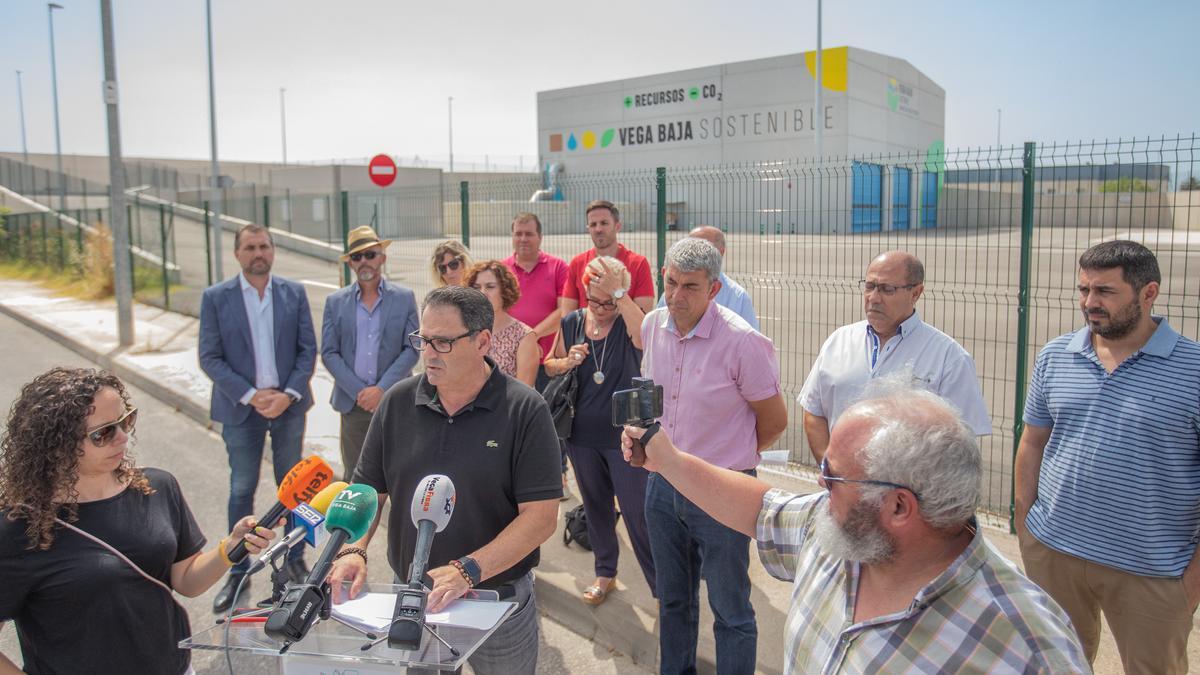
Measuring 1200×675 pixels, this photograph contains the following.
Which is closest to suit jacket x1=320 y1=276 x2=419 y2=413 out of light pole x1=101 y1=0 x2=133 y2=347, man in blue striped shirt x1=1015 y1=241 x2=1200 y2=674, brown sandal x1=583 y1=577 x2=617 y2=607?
brown sandal x1=583 y1=577 x2=617 y2=607

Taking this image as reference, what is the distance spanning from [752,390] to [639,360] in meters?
0.99

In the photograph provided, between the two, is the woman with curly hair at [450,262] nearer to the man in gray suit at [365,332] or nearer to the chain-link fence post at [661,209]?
the man in gray suit at [365,332]

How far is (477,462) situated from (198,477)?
17.2ft

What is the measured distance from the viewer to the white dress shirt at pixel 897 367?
351cm

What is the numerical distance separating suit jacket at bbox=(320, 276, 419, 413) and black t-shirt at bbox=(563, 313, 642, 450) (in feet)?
4.84

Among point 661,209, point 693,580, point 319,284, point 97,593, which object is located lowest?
point 693,580

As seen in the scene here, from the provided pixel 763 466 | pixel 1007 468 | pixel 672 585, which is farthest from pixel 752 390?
pixel 1007 468

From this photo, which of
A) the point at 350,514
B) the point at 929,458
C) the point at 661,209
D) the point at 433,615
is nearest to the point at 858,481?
the point at 929,458

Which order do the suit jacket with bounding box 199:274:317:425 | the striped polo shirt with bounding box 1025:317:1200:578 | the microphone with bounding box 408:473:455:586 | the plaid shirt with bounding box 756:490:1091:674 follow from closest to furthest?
1. the plaid shirt with bounding box 756:490:1091:674
2. the microphone with bounding box 408:473:455:586
3. the striped polo shirt with bounding box 1025:317:1200:578
4. the suit jacket with bounding box 199:274:317:425

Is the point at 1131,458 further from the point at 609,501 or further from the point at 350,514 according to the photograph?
the point at 350,514

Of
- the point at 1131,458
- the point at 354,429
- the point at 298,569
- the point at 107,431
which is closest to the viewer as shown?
the point at 107,431

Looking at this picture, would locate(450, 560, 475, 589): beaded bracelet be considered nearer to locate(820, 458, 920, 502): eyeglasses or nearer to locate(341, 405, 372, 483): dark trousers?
locate(820, 458, 920, 502): eyeglasses

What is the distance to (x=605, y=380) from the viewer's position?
450 centimetres

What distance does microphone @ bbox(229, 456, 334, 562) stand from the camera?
2500mm
